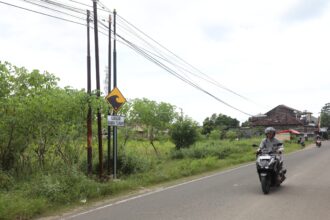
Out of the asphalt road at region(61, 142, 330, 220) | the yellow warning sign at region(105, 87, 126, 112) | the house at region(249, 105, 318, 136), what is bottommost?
the asphalt road at region(61, 142, 330, 220)

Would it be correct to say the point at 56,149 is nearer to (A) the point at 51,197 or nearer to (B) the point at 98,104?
(B) the point at 98,104

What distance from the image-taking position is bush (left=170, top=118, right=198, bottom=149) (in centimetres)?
3388

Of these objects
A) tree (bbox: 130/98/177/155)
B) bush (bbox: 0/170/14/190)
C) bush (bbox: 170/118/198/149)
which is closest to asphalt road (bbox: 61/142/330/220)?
bush (bbox: 0/170/14/190)

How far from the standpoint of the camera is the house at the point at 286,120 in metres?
93.8

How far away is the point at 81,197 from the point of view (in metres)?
10.4

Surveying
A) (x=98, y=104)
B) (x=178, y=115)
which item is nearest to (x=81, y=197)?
(x=98, y=104)

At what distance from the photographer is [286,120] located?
9519 cm

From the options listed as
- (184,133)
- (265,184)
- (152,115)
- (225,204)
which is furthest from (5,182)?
(184,133)

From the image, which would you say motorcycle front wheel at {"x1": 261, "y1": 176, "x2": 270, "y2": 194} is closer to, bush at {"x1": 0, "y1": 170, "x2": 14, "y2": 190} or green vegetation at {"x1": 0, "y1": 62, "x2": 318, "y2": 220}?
green vegetation at {"x1": 0, "y1": 62, "x2": 318, "y2": 220}

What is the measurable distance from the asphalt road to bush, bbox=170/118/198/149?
829 inches

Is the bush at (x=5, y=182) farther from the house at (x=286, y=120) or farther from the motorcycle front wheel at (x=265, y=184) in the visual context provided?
the house at (x=286, y=120)

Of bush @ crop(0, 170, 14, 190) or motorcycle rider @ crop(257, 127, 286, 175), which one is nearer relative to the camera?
motorcycle rider @ crop(257, 127, 286, 175)

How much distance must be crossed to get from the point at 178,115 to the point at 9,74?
25269 millimetres

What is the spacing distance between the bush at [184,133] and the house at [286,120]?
203ft
